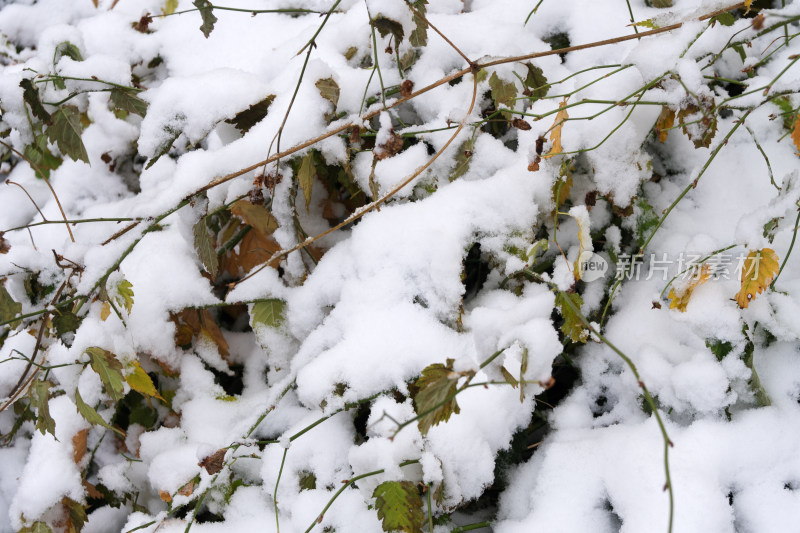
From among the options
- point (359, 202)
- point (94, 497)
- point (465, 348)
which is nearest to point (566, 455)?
point (465, 348)

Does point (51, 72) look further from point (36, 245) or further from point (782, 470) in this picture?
point (782, 470)

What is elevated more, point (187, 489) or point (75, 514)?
point (187, 489)

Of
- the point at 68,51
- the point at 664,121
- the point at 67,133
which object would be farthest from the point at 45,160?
the point at 664,121

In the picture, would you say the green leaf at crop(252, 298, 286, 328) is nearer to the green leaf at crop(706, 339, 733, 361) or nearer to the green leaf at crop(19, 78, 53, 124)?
the green leaf at crop(19, 78, 53, 124)

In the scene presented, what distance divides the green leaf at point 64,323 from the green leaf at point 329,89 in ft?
2.15

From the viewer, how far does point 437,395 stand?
746mm

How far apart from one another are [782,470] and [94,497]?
1322 millimetres

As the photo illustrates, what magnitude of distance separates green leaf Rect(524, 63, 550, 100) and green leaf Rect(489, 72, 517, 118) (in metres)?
0.03

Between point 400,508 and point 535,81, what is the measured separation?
2.70ft

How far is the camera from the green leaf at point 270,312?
44.6 inches

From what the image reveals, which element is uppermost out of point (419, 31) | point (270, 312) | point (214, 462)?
point (419, 31)

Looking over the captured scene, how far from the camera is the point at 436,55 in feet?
4.07

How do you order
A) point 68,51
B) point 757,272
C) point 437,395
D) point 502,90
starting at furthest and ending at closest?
point 68,51 < point 502,90 < point 757,272 < point 437,395

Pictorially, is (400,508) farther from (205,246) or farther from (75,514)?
(75,514)
